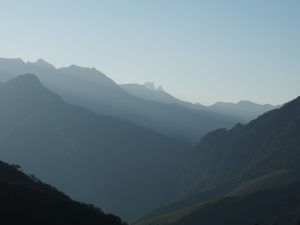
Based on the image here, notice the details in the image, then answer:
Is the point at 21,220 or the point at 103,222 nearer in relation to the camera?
the point at 21,220

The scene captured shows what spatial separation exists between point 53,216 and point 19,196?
265 inches

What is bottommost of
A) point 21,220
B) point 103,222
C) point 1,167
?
point 21,220

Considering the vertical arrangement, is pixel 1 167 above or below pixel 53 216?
above

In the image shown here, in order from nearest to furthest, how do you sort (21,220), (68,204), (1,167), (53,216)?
(21,220) → (53,216) → (68,204) → (1,167)

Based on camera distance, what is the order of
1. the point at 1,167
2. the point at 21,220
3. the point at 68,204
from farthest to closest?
the point at 1,167 < the point at 68,204 < the point at 21,220

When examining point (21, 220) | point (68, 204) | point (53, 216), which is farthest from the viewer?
point (68, 204)

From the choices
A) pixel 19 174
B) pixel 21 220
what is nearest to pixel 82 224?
pixel 21 220

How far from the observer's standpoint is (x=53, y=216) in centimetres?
9312

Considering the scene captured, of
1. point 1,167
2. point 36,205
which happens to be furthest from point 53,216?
point 1,167

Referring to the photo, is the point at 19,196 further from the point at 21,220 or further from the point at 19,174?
the point at 19,174

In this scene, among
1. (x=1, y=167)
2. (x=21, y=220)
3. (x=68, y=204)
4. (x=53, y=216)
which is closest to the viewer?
(x=21, y=220)

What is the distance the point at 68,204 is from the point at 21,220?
16.8 metres

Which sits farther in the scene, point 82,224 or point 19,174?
point 19,174

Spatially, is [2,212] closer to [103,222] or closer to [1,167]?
[103,222]
